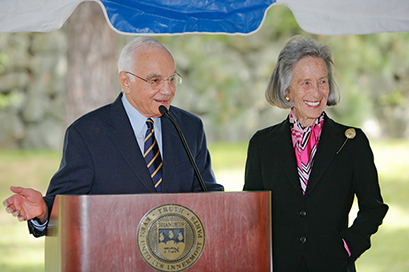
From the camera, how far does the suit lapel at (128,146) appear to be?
2.37m

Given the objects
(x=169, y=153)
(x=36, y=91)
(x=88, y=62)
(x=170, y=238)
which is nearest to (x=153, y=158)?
(x=169, y=153)

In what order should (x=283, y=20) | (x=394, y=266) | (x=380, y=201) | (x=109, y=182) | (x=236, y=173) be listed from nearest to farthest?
(x=109, y=182), (x=380, y=201), (x=394, y=266), (x=283, y=20), (x=236, y=173)

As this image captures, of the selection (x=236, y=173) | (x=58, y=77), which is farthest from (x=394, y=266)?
(x=58, y=77)

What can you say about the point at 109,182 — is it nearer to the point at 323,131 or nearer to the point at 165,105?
the point at 165,105

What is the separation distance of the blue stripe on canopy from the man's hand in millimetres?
1038

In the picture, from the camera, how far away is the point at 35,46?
13070 mm

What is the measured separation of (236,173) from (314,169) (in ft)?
26.7

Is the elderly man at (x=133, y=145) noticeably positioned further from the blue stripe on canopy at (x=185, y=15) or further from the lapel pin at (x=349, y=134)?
the lapel pin at (x=349, y=134)

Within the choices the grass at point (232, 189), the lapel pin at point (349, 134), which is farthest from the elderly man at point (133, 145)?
the grass at point (232, 189)

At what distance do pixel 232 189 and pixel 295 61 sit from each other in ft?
24.0

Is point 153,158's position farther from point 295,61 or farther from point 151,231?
point 295,61

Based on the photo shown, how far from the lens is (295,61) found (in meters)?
2.66

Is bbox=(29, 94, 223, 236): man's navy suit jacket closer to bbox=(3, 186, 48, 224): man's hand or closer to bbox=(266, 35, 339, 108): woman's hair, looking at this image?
bbox=(3, 186, 48, 224): man's hand

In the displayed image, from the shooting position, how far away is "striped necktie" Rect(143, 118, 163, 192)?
241 centimetres
